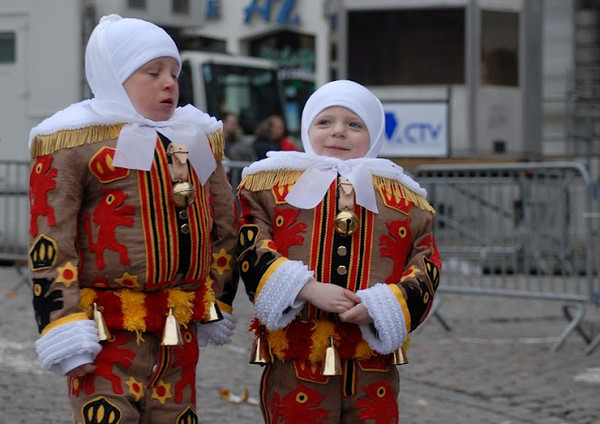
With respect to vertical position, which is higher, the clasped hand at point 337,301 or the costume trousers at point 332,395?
the clasped hand at point 337,301

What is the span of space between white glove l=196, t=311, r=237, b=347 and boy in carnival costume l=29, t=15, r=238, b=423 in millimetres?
106

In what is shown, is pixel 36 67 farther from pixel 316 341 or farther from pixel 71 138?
pixel 316 341

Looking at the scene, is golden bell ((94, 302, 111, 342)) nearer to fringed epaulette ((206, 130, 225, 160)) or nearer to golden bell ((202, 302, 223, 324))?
golden bell ((202, 302, 223, 324))

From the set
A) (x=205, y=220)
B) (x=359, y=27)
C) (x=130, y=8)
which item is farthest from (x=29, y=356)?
(x=359, y=27)

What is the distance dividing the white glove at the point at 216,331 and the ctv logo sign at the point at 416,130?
447 inches

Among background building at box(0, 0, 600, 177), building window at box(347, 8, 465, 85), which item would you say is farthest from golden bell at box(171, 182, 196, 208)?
building window at box(347, 8, 465, 85)

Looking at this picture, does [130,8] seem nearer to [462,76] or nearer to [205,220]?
[462,76]

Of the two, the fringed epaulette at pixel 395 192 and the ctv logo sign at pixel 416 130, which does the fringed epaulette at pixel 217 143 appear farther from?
the ctv logo sign at pixel 416 130

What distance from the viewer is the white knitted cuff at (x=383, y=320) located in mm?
3766

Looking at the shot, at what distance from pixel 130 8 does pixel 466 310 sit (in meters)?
5.93

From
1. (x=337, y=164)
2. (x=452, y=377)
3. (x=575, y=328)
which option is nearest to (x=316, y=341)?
(x=337, y=164)

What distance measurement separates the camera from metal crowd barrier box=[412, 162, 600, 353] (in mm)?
8883

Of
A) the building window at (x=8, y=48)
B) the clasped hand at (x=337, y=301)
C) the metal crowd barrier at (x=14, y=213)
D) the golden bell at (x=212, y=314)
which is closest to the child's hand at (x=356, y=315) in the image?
the clasped hand at (x=337, y=301)

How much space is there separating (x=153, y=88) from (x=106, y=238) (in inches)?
17.9
